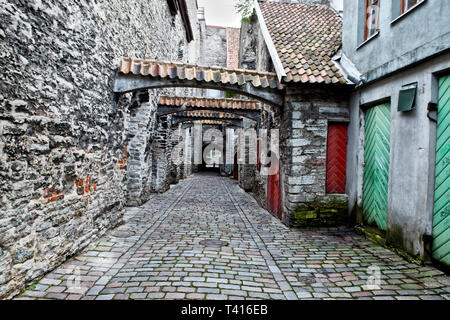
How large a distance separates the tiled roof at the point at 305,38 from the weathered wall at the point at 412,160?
51.2 inches

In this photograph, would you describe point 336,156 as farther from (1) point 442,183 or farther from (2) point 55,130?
(2) point 55,130

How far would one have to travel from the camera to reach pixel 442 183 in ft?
13.0

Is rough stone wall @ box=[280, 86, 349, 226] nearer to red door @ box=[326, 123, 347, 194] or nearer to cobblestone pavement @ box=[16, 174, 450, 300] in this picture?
red door @ box=[326, 123, 347, 194]

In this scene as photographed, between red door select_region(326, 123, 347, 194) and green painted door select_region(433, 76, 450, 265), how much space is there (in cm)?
239

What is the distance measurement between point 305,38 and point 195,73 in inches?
126

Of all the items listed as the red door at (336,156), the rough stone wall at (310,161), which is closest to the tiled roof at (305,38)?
the rough stone wall at (310,161)

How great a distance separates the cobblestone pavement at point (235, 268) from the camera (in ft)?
11.1

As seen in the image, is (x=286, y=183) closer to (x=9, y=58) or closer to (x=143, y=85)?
(x=143, y=85)

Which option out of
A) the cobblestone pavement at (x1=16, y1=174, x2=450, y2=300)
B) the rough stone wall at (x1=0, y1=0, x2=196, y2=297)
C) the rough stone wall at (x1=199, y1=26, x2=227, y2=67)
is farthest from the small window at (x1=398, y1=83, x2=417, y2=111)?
the rough stone wall at (x1=199, y1=26, x2=227, y2=67)

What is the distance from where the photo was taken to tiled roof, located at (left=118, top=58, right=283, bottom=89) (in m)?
5.93

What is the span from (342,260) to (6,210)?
4.21 metres

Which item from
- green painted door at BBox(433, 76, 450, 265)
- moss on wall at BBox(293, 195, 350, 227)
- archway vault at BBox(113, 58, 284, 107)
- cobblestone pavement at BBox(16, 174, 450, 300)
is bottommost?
cobblestone pavement at BBox(16, 174, 450, 300)

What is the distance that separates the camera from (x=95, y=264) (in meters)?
4.15

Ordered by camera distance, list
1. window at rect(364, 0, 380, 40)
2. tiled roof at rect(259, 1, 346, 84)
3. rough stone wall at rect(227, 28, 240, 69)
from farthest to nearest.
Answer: rough stone wall at rect(227, 28, 240, 69) < tiled roof at rect(259, 1, 346, 84) < window at rect(364, 0, 380, 40)
